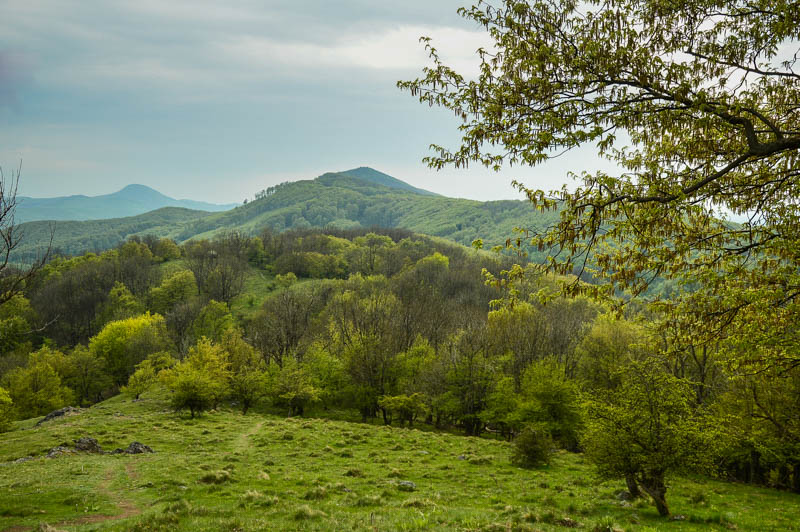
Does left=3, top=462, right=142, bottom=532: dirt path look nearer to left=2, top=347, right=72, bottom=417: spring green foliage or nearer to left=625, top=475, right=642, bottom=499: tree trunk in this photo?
left=625, top=475, right=642, bottom=499: tree trunk

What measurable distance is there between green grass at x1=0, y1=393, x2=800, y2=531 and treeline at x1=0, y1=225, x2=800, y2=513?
2203mm

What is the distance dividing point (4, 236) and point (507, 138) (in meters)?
13.9

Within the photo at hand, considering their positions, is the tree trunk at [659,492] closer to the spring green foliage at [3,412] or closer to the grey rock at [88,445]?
the grey rock at [88,445]

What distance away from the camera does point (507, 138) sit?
724cm

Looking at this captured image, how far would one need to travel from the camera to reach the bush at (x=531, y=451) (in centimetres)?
2705

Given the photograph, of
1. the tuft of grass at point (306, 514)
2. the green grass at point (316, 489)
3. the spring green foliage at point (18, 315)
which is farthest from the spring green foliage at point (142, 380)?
the tuft of grass at point (306, 514)

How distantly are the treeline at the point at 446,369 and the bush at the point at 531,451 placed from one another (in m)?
0.09

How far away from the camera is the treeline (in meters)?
16.6

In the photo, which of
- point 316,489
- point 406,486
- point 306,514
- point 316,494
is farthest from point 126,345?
point 306,514

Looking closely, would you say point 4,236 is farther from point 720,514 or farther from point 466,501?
point 720,514

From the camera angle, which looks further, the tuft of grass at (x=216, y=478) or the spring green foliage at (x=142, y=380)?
the spring green foliage at (x=142, y=380)

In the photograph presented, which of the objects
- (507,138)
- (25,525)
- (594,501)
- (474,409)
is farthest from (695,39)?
(474,409)

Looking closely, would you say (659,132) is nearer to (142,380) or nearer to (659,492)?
(659,492)

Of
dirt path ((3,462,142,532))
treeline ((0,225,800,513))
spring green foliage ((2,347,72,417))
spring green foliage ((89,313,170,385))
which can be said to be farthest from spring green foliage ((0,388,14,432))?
dirt path ((3,462,142,532))
